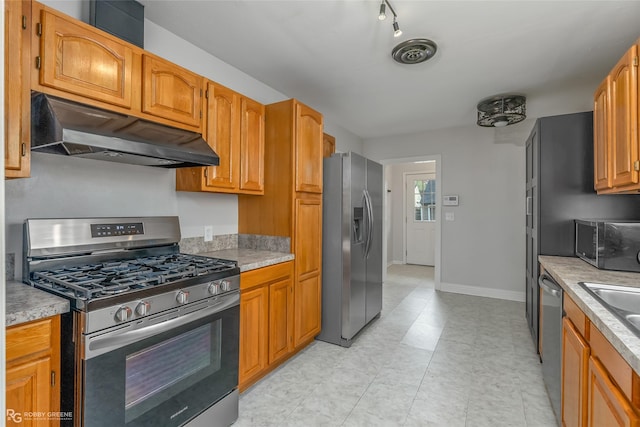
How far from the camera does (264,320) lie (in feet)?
7.19

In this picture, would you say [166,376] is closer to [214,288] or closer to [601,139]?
[214,288]

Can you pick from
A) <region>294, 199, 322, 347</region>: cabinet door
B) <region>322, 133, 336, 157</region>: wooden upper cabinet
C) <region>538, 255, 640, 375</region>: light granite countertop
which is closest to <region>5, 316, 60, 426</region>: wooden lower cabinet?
<region>294, 199, 322, 347</region>: cabinet door

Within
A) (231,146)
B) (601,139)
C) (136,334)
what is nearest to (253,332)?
(136,334)

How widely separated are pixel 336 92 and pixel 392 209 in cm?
411

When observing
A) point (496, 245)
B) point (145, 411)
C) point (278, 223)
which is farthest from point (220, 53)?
point (496, 245)

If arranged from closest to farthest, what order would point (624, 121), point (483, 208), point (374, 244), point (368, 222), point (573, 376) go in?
point (573, 376) < point (624, 121) < point (368, 222) < point (374, 244) < point (483, 208)

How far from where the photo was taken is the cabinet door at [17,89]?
48.6 inches

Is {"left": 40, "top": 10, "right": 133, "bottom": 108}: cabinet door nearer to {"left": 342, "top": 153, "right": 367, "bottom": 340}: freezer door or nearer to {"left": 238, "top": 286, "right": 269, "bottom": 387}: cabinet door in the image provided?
{"left": 238, "top": 286, "right": 269, "bottom": 387}: cabinet door

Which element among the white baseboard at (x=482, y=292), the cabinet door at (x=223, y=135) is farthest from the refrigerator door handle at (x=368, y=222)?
the white baseboard at (x=482, y=292)

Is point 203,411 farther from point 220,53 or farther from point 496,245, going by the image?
point 496,245

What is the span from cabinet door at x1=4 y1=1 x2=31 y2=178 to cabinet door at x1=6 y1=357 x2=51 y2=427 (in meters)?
0.76

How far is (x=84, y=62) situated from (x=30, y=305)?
115 cm

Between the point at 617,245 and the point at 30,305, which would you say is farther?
the point at 617,245

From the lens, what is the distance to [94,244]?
1.75 metres
